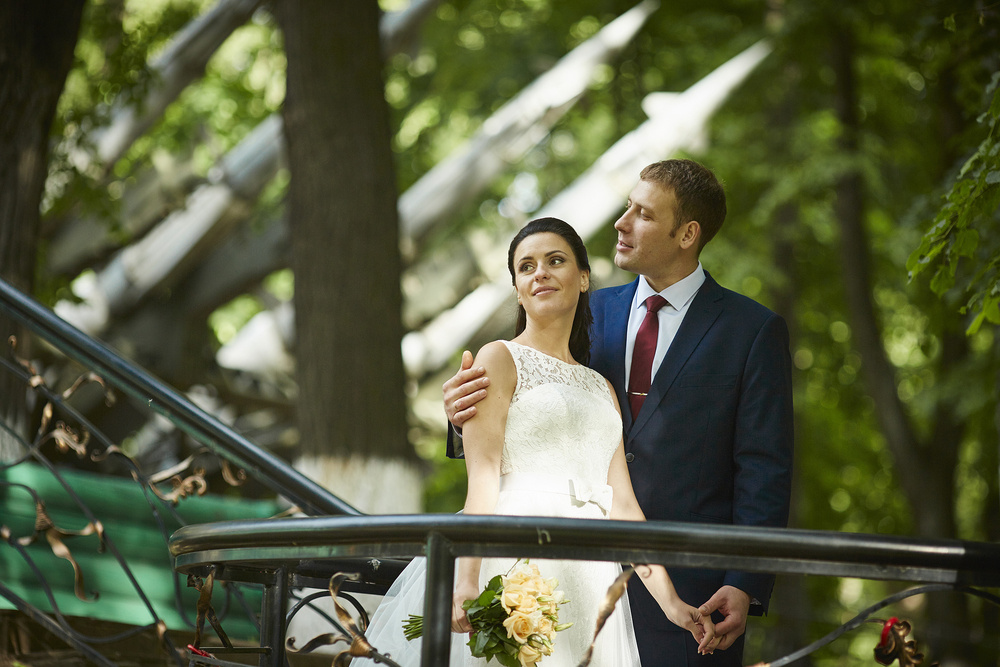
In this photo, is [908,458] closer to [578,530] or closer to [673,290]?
[673,290]

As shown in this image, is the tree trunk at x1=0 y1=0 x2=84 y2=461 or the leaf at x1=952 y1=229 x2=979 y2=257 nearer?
the leaf at x1=952 y1=229 x2=979 y2=257

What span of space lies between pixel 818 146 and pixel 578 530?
985cm

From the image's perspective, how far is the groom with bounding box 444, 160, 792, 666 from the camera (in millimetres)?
2645

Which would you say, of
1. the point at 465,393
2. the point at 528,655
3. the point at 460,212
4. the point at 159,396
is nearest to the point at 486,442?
the point at 465,393

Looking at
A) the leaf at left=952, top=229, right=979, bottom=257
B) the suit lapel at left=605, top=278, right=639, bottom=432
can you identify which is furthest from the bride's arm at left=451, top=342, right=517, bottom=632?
the leaf at left=952, top=229, right=979, bottom=257

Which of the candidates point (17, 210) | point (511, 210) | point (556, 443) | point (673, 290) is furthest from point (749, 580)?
Answer: point (511, 210)

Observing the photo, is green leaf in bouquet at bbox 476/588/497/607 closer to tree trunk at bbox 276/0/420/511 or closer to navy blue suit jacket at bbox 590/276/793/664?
navy blue suit jacket at bbox 590/276/793/664

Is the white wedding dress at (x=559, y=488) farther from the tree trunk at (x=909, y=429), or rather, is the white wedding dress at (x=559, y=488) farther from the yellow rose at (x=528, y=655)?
the tree trunk at (x=909, y=429)

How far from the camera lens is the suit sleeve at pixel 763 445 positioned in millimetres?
2605

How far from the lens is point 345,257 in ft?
20.2

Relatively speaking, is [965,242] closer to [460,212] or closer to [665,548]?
[665,548]

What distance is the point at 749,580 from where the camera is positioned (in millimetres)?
2533

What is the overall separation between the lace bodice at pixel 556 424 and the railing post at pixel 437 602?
80 cm

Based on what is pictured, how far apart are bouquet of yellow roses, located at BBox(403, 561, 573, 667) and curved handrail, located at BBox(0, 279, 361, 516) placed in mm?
1606
